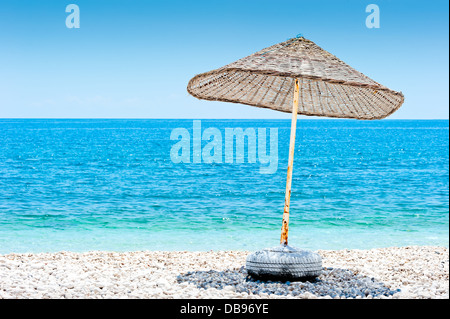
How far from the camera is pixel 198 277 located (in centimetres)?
636

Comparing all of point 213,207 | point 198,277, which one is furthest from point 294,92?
point 213,207

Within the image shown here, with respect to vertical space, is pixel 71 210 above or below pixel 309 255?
below

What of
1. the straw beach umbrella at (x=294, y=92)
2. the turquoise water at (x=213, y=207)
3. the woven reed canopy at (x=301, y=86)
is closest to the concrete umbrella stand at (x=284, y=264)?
the straw beach umbrella at (x=294, y=92)

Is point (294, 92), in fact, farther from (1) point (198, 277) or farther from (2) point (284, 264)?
(1) point (198, 277)

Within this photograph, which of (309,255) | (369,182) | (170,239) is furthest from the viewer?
(369,182)

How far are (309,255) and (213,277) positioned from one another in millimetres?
1116

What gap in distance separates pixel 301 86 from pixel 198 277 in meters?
2.73

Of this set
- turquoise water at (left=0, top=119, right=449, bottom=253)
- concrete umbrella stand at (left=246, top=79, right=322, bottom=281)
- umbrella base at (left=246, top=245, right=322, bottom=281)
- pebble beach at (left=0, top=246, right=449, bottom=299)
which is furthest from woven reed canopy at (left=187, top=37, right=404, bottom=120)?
turquoise water at (left=0, top=119, right=449, bottom=253)

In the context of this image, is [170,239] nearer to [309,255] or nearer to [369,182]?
[309,255]
